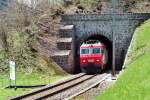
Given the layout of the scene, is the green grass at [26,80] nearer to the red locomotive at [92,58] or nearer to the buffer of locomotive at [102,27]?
the red locomotive at [92,58]

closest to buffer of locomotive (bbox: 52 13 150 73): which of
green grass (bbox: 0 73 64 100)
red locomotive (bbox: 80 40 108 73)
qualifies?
red locomotive (bbox: 80 40 108 73)

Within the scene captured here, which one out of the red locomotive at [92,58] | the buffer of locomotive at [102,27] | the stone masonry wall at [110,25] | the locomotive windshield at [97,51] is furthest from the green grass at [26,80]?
the stone masonry wall at [110,25]

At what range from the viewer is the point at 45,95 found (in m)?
24.5

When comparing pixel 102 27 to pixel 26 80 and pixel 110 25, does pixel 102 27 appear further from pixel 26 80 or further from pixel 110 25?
pixel 26 80

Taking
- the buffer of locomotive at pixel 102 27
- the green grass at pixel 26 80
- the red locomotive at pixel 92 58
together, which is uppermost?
the buffer of locomotive at pixel 102 27

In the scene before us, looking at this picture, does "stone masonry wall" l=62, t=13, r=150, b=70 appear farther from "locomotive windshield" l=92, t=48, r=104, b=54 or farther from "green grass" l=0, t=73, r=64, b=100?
"green grass" l=0, t=73, r=64, b=100

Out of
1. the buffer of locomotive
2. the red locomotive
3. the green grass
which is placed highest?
the buffer of locomotive

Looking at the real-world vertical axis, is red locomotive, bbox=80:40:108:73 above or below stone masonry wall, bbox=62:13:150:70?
below

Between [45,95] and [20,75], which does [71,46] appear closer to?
[20,75]

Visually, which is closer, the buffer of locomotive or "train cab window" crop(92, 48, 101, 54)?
"train cab window" crop(92, 48, 101, 54)

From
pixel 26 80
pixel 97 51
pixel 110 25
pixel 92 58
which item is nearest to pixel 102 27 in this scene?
pixel 110 25

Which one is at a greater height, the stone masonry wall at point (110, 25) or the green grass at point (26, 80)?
the stone masonry wall at point (110, 25)

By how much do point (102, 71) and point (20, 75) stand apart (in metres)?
12.1

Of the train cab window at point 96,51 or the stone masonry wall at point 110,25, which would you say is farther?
the stone masonry wall at point 110,25
